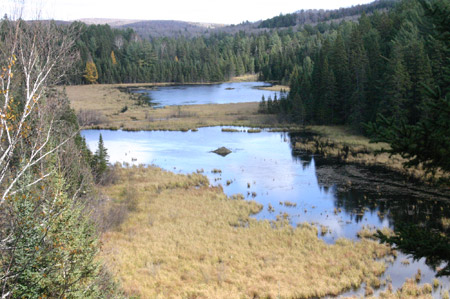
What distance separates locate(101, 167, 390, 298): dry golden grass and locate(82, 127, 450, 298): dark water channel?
1.33 m

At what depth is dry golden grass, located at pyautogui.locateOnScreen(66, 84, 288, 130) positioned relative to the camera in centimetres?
6575

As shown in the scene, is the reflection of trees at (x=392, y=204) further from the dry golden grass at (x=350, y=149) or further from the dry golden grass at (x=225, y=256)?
the dry golden grass at (x=225, y=256)

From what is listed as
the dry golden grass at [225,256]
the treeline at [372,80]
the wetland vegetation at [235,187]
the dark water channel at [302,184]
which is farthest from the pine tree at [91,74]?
the dry golden grass at [225,256]

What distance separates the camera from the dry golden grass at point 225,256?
55.7 ft

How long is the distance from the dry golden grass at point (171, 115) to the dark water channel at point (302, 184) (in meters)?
9.92

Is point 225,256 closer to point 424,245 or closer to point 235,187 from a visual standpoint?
point 235,187

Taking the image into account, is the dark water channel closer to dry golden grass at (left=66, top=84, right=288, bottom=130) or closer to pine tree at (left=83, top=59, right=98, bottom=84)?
dry golden grass at (left=66, top=84, right=288, bottom=130)

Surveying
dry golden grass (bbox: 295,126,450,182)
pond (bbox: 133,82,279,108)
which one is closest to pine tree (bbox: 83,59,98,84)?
pond (bbox: 133,82,279,108)

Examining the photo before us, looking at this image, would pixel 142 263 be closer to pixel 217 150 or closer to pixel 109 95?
pixel 217 150

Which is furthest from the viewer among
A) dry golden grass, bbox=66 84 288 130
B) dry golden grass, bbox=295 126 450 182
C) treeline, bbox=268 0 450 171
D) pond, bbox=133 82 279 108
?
pond, bbox=133 82 279 108

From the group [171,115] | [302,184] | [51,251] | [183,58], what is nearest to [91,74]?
[183,58]

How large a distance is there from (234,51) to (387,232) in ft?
534

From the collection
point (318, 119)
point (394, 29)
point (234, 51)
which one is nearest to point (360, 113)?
point (318, 119)

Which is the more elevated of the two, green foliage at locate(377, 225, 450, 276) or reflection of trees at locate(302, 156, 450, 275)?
green foliage at locate(377, 225, 450, 276)
